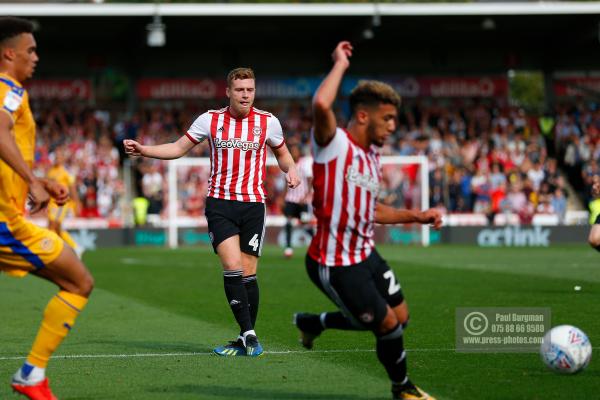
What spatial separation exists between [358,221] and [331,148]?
0.48m

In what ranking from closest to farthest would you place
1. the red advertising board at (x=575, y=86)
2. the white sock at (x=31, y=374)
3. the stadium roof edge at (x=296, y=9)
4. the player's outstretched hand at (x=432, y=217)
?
the white sock at (x=31, y=374) → the player's outstretched hand at (x=432, y=217) → the stadium roof edge at (x=296, y=9) → the red advertising board at (x=575, y=86)

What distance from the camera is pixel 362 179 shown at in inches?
262

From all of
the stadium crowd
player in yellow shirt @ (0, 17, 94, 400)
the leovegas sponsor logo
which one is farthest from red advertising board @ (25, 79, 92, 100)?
player in yellow shirt @ (0, 17, 94, 400)

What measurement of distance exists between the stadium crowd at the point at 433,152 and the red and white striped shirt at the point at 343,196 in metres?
24.9

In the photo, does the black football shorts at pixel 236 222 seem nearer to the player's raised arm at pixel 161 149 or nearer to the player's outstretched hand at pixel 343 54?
the player's raised arm at pixel 161 149

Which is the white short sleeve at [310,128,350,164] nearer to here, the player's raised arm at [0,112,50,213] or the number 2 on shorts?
the number 2 on shorts

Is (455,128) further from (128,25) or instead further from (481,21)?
(128,25)

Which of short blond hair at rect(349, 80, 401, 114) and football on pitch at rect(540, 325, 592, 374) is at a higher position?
short blond hair at rect(349, 80, 401, 114)

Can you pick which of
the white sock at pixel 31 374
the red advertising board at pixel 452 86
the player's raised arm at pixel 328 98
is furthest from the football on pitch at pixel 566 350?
the red advertising board at pixel 452 86

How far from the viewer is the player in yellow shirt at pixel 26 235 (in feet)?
21.3

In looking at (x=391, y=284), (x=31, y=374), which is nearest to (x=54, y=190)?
(x=31, y=374)

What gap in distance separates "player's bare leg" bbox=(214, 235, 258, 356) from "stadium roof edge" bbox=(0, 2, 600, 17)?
A: 24543 mm

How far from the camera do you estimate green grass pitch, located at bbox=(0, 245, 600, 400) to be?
740 centimetres

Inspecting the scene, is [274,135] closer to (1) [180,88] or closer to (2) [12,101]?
(2) [12,101]
